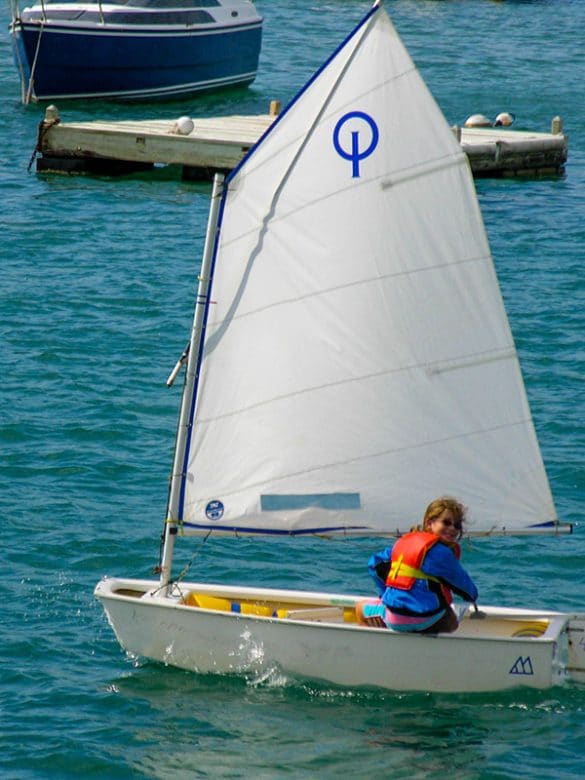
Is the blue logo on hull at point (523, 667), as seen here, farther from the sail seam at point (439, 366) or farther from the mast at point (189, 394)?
the mast at point (189, 394)

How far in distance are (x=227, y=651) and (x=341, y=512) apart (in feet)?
4.81

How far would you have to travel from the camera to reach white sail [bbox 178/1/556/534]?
429 inches

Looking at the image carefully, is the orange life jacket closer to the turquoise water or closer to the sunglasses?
the sunglasses

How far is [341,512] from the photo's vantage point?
11.3 metres

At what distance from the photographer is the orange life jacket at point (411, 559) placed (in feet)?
35.3

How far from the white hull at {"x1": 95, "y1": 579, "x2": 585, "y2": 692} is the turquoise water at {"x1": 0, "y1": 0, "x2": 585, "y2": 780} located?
0.17 metres

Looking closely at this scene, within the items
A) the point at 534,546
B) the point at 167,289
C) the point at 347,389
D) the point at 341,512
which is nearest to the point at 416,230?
the point at 347,389

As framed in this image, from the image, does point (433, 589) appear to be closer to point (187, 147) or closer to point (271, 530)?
point (271, 530)

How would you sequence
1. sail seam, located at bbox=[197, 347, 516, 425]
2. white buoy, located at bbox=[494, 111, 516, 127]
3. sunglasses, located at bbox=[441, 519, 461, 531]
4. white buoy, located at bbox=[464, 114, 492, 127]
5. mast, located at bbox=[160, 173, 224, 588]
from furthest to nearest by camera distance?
1. white buoy, located at bbox=[494, 111, 516, 127]
2. white buoy, located at bbox=[464, 114, 492, 127]
3. sail seam, located at bbox=[197, 347, 516, 425]
4. mast, located at bbox=[160, 173, 224, 588]
5. sunglasses, located at bbox=[441, 519, 461, 531]

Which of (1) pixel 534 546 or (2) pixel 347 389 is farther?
(1) pixel 534 546

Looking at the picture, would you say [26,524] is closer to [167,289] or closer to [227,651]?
[227,651]

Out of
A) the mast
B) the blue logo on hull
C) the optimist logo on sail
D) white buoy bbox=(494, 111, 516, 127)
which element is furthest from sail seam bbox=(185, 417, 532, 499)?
white buoy bbox=(494, 111, 516, 127)

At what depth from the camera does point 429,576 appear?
1082 cm

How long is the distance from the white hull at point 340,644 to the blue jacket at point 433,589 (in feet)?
0.85
